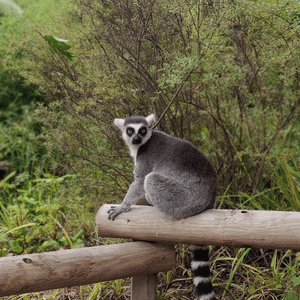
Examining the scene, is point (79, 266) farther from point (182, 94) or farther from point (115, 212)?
point (182, 94)

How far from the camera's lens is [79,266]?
86.1 inches

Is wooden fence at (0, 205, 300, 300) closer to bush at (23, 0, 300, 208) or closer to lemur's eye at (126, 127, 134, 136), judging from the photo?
lemur's eye at (126, 127, 134, 136)

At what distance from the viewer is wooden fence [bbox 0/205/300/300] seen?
6.66 ft

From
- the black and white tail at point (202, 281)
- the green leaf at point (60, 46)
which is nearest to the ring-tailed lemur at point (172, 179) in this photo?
the black and white tail at point (202, 281)

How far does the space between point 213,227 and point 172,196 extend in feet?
1.06

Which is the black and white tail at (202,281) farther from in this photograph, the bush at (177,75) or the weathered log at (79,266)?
the bush at (177,75)

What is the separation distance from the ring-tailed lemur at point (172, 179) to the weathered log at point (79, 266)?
24 centimetres

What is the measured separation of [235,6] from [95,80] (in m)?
1.25

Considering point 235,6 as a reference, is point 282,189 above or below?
below

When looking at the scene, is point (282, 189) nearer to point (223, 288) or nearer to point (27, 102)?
point (223, 288)

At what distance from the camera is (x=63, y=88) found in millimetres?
3477

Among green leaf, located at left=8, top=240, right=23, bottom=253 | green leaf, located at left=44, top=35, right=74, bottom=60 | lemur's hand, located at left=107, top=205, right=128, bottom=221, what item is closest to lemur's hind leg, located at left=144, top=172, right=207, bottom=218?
lemur's hand, located at left=107, top=205, right=128, bottom=221

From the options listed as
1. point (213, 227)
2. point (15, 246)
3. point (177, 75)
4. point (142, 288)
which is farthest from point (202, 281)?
point (15, 246)

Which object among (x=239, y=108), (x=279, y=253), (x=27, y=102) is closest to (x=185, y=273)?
(x=279, y=253)
